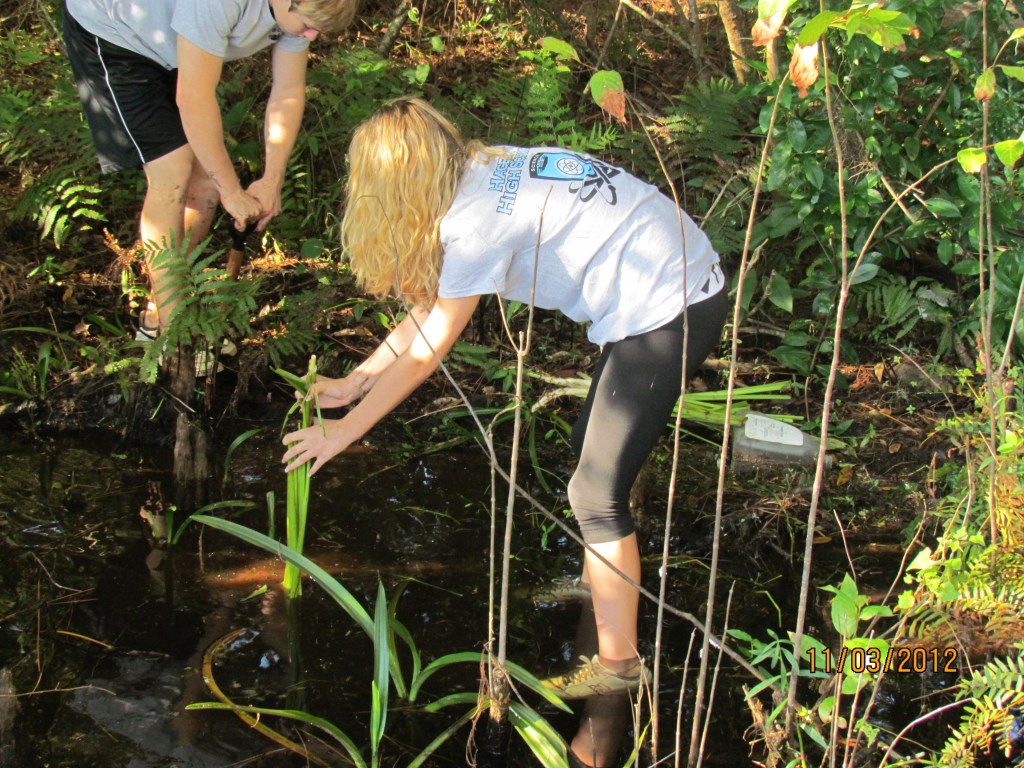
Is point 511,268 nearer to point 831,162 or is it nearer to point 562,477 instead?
point 562,477

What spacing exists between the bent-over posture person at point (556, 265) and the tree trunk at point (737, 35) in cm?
270

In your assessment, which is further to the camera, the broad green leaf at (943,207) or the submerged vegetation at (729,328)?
the broad green leaf at (943,207)

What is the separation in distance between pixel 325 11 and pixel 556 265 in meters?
1.56

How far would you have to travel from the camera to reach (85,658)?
9.67ft

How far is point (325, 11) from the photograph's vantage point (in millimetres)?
3459

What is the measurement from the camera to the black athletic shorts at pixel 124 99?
12.3 feet

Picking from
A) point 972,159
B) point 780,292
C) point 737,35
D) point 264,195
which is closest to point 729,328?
point 780,292

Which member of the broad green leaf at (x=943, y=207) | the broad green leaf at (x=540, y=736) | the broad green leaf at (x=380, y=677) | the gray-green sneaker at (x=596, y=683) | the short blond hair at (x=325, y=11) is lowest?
the gray-green sneaker at (x=596, y=683)

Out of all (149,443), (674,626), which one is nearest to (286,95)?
(149,443)

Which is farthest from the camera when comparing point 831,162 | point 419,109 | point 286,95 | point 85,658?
point 831,162

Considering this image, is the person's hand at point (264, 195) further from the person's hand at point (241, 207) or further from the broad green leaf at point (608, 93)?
the broad green leaf at point (608, 93)

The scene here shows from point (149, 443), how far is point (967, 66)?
3857 millimetres
